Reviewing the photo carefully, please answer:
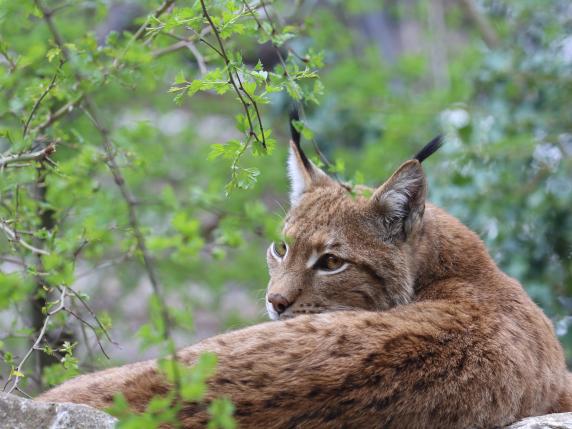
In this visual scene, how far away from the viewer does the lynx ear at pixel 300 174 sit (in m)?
5.64

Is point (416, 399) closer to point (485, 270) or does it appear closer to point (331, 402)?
point (331, 402)

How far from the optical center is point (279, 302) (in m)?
4.95

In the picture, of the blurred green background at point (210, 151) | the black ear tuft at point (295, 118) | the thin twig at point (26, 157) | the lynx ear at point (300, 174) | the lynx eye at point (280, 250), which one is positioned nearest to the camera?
the thin twig at point (26, 157)

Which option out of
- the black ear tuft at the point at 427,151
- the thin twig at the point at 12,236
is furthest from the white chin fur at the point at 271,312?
the thin twig at the point at 12,236

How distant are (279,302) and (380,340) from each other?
1292mm

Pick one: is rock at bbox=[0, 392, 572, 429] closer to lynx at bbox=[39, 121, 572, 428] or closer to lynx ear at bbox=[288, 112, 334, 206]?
lynx at bbox=[39, 121, 572, 428]

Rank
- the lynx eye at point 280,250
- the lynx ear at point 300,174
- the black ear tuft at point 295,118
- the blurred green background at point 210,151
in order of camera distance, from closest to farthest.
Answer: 1. the blurred green background at point 210,151
2. the black ear tuft at point 295,118
3. the lynx eye at point 280,250
4. the lynx ear at point 300,174

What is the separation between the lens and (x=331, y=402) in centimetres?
349

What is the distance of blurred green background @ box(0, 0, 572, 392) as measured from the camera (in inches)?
176

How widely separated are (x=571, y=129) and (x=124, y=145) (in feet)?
15.6

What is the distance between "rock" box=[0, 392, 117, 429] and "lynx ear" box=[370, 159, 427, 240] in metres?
2.11

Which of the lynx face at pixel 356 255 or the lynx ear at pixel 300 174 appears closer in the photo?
the lynx face at pixel 356 255

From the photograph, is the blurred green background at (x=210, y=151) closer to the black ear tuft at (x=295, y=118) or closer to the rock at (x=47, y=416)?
the black ear tuft at (x=295, y=118)

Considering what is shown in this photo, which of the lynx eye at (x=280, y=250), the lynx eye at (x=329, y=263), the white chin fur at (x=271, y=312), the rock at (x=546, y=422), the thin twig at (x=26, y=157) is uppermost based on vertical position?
the thin twig at (x=26, y=157)
